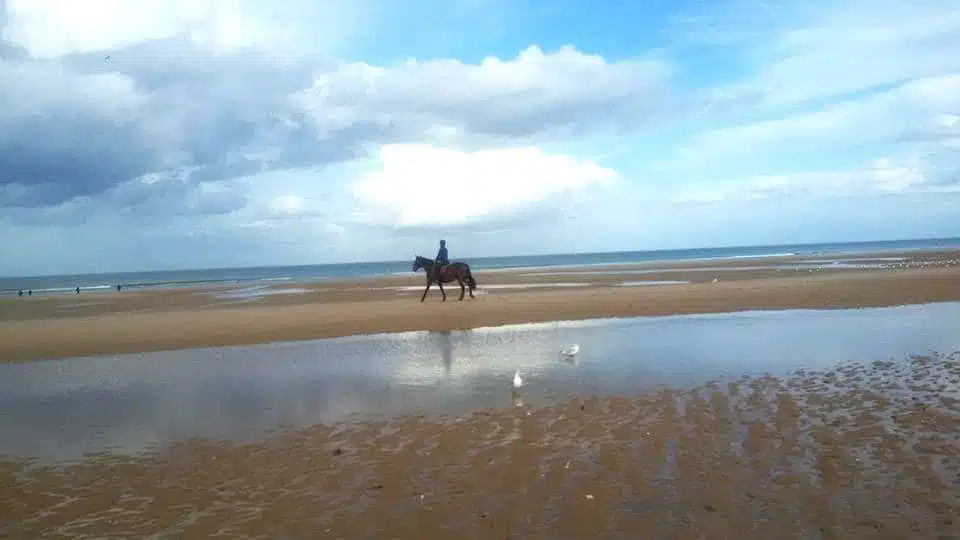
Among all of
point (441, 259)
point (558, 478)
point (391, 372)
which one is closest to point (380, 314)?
point (441, 259)

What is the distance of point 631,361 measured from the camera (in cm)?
1412

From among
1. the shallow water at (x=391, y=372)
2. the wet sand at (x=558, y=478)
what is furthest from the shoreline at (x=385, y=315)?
the wet sand at (x=558, y=478)

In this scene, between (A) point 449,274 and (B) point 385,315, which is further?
(A) point 449,274

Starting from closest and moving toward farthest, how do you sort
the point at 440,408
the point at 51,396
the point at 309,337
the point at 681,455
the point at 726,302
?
the point at 681,455 → the point at 440,408 → the point at 51,396 → the point at 309,337 → the point at 726,302

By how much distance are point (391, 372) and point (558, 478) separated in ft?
24.0

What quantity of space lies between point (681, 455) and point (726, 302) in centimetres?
1990

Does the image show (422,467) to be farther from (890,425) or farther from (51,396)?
(51,396)

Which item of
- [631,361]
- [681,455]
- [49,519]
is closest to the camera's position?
[49,519]

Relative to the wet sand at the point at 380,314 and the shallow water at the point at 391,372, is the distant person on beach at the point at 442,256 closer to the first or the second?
the wet sand at the point at 380,314

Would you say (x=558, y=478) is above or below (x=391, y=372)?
below

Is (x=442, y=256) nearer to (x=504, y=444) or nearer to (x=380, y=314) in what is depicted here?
(x=380, y=314)

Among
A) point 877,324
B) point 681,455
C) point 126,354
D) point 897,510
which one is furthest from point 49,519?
point 877,324

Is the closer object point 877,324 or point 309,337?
point 877,324

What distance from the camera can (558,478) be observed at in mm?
7289
